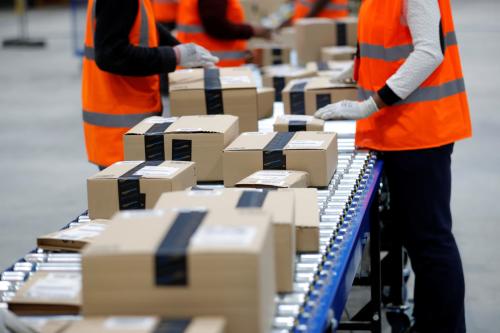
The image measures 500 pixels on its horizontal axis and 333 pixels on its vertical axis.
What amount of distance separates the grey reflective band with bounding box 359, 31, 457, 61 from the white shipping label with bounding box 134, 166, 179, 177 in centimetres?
96

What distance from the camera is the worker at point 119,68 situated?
359cm

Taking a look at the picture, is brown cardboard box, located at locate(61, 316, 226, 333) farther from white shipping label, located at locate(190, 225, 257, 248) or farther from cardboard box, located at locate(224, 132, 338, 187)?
cardboard box, located at locate(224, 132, 338, 187)

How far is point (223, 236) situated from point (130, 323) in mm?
256

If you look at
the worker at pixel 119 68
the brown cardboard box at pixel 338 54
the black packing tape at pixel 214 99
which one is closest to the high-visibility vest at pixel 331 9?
the brown cardboard box at pixel 338 54

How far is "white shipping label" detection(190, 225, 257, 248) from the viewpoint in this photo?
185 cm

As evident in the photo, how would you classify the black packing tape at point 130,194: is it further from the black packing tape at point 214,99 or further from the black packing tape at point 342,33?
the black packing tape at point 342,33

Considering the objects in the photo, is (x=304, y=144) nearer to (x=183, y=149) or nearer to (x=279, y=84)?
(x=183, y=149)

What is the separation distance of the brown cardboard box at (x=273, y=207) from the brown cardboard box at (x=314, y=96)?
6.03ft

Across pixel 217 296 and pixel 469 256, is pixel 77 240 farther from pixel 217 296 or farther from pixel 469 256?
pixel 469 256

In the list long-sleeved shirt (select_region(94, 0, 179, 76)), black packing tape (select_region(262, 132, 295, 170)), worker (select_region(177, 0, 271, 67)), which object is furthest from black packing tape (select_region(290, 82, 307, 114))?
worker (select_region(177, 0, 271, 67))

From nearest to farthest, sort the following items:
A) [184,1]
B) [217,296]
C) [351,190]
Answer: [217,296] < [351,190] < [184,1]

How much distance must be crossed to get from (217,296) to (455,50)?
1.92m

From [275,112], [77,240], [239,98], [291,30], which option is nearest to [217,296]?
[77,240]

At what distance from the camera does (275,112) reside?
4617 millimetres
